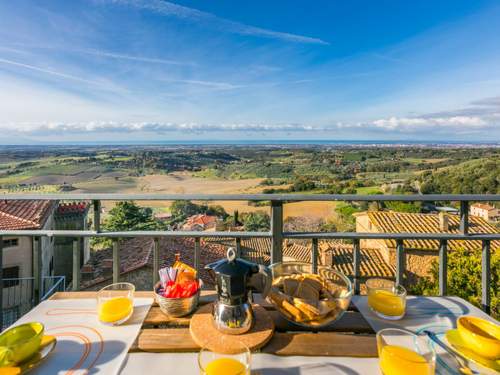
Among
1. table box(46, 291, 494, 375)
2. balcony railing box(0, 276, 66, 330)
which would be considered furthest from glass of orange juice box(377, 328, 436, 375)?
balcony railing box(0, 276, 66, 330)

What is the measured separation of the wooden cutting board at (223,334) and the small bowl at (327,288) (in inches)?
2.6

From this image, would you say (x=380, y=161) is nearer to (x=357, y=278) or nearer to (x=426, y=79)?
(x=426, y=79)

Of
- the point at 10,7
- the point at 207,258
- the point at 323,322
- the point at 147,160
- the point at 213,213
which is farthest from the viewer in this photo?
the point at 147,160

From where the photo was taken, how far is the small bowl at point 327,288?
0.81 metres

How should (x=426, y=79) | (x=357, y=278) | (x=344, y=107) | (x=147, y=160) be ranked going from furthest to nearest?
(x=344, y=107), (x=426, y=79), (x=147, y=160), (x=357, y=278)

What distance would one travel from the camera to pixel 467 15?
30.9ft

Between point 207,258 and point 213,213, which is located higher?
point 213,213

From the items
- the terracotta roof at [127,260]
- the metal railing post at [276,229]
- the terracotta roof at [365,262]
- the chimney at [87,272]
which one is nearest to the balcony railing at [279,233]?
the metal railing post at [276,229]

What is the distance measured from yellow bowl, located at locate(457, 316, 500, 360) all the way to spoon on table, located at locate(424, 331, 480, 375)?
0.15ft

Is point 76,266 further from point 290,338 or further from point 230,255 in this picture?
point 290,338

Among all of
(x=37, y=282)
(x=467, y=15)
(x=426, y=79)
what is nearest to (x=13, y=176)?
(x=37, y=282)

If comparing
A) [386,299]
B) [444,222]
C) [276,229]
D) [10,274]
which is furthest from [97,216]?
[444,222]

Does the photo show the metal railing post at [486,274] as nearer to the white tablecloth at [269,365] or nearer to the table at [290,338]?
the table at [290,338]

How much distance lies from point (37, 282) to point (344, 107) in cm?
2458
